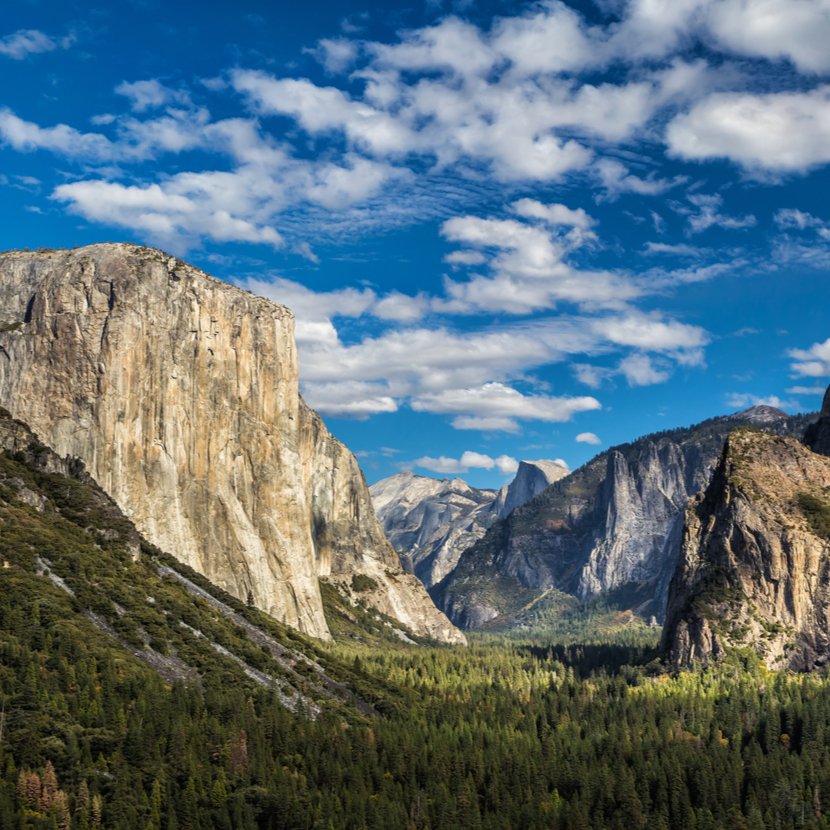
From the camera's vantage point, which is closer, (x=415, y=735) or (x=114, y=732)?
(x=114, y=732)

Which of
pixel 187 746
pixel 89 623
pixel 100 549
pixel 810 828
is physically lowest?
pixel 810 828

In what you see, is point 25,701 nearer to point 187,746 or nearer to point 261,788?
point 187,746

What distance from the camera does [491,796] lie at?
499 ft

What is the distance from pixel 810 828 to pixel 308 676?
290 feet

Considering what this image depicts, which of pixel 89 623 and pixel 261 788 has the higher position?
pixel 89 623

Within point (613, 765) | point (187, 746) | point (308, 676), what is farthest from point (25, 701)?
point (613, 765)

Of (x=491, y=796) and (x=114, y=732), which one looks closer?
(x=114, y=732)

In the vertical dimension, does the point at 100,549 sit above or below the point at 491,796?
above

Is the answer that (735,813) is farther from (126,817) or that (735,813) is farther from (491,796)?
(126,817)

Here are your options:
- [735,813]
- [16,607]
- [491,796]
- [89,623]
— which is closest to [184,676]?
[89,623]

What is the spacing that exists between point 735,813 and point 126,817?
81.4 meters

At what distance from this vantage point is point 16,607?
151250 millimetres

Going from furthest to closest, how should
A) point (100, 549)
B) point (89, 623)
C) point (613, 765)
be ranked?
point (100, 549), point (613, 765), point (89, 623)

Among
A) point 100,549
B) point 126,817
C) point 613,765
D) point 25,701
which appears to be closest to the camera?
point 126,817
